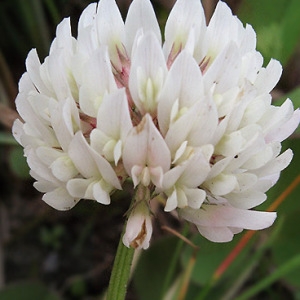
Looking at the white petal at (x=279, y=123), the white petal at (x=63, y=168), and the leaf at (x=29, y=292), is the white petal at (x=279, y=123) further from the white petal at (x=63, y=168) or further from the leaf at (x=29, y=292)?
the leaf at (x=29, y=292)

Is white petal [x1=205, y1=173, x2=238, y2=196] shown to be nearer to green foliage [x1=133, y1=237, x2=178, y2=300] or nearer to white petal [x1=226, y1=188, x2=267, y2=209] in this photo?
white petal [x1=226, y1=188, x2=267, y2=209]

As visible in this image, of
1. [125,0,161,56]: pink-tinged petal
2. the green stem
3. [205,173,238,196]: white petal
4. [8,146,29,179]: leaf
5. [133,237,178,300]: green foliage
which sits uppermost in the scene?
[125,0,161,56]: pink-tinged petal

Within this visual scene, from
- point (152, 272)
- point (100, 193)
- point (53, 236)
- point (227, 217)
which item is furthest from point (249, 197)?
point (53, 236)

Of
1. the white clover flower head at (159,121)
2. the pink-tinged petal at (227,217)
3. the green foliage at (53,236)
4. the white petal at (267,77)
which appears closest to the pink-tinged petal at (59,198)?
the white clover flower head at (159,121)

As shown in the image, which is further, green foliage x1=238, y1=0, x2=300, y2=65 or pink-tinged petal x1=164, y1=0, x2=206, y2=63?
green foliage x1=238, y1=0, x2=300, y2=65

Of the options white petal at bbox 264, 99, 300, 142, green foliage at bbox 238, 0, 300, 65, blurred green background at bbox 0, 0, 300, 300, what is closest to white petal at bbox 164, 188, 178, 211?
white petal at bbox 264, 99, 300, 142

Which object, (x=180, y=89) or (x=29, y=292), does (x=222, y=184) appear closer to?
(x=180, y=89)

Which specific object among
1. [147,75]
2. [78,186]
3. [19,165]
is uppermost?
[147,75]
